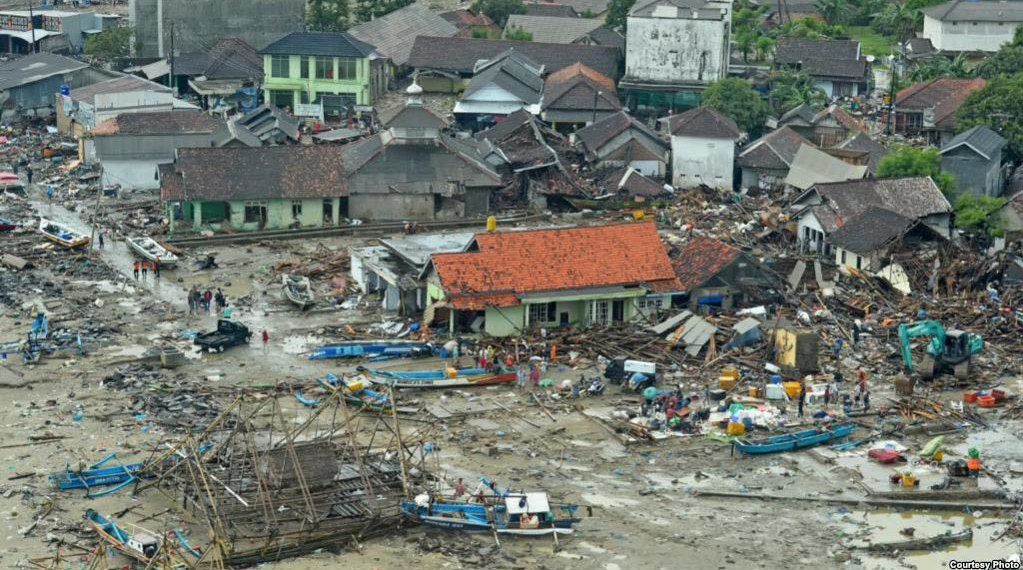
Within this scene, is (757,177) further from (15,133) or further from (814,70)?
(15,133)

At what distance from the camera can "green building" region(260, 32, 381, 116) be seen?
73.1 metres

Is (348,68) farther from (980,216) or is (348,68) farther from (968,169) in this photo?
(980,216)

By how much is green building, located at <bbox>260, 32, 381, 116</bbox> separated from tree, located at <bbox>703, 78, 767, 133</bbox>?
50.2 feet

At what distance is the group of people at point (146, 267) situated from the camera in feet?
168

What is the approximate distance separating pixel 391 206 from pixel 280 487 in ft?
86.8

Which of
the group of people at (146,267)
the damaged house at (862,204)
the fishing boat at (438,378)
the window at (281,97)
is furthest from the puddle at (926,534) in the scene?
the window at (281,97)

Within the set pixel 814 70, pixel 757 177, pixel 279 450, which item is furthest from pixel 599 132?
pixel 279 450

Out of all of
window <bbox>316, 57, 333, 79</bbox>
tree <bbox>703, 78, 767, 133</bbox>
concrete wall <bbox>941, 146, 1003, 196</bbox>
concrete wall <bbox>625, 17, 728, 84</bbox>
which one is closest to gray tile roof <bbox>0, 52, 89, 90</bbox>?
window <bbox>316, 57, 333, 79</bbox>

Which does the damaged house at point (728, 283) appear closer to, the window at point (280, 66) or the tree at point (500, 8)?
the window at point (280, 66)

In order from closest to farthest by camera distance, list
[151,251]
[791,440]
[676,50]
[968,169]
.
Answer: [791,440]
[151,251]
[968,169]
[676,50]

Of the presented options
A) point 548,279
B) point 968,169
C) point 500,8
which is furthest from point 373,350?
point 500,8

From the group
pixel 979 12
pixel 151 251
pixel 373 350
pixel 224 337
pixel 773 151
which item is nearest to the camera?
pixel 373 350

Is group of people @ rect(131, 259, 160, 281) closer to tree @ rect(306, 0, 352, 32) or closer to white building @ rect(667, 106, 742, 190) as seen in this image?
white building @ rect(667, 106, 742, 190)

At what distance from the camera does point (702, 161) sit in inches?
2500
